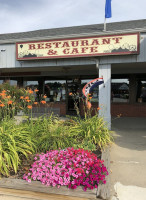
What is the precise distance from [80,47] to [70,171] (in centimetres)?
589

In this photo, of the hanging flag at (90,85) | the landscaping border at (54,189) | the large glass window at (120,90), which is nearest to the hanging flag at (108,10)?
the hanging flag at (90,85)

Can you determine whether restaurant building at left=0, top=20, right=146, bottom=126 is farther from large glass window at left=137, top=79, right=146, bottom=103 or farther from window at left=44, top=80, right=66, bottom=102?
window at left=44, top=80, right=66, bottom=102

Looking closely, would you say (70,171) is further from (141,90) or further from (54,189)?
(141,90)

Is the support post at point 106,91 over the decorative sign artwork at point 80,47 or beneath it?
beneath

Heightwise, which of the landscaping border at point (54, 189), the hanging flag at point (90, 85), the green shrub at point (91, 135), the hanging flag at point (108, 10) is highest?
the hanging flag at point (108, 10)

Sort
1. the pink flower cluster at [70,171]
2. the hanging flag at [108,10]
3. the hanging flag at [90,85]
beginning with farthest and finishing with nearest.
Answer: the hanging flag at [108,10] → the hanging flag at [90,85] → the pink flower cluster at [70,171]

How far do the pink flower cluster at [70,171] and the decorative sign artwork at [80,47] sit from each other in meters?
5.26

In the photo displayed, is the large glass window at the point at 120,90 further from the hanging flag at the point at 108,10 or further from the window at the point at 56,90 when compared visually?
the hanging flag at the point at 108,10

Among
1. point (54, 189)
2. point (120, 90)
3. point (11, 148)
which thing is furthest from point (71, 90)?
point (54, 189)

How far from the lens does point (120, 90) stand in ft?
38.4

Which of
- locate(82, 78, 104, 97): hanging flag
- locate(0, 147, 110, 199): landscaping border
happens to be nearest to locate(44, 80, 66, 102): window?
locate(82, 78, 104, 97): hanging flag

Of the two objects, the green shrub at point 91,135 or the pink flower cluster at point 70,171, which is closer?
Answer: the pink flower cluster at point 70,171

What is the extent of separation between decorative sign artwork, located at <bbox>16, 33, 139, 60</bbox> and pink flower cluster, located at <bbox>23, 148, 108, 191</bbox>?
17.2ft

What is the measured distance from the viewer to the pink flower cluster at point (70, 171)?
2711 millimetres
